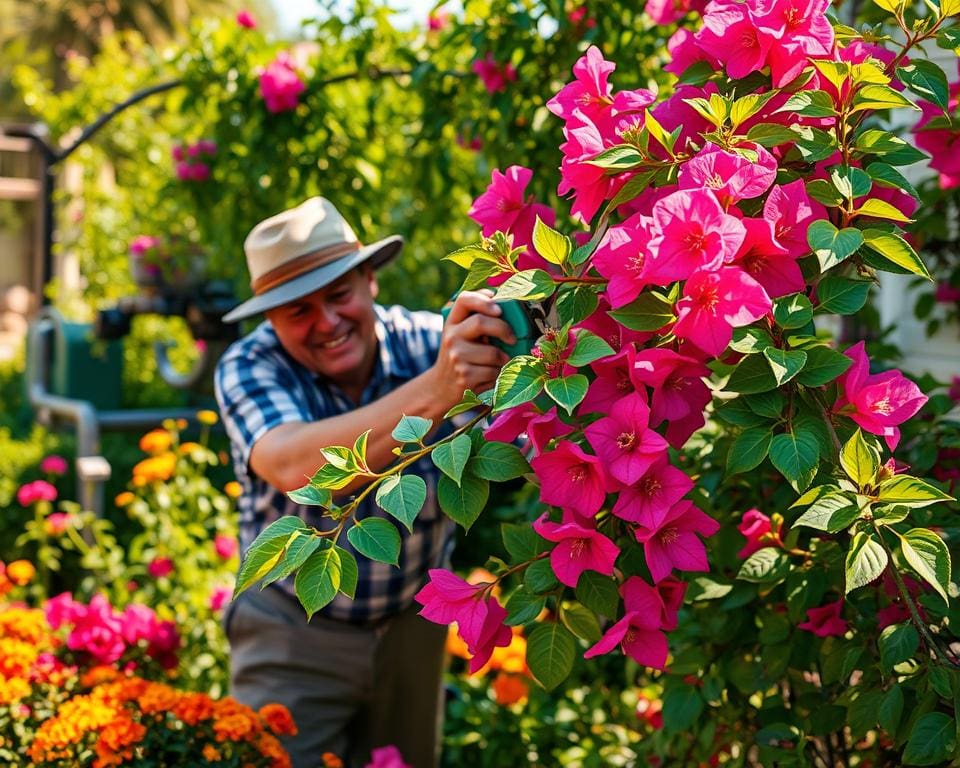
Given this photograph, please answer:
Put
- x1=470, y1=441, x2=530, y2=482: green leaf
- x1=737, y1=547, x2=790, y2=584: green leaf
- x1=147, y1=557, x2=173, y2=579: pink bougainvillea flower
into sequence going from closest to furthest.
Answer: x1=470, y1=441, x2=530, y2=482: green leaf, x1=737, y1=547, x2=790, y2=584: green leaf, x1=147, y1=557, x2=173, y2=579: pink bougainvillea flower

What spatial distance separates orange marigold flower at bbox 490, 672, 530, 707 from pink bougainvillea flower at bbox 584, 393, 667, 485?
1.97 meters

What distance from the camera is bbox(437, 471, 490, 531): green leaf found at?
1.13 meters

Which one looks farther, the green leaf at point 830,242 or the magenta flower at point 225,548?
the magenta flower at point 225,548

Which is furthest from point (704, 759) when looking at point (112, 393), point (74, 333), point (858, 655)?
point (112, 393)

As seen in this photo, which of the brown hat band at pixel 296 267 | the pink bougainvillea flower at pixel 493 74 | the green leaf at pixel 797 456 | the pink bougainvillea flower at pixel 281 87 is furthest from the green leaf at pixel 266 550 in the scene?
the pink bougainvillea flower at pixel 281 87

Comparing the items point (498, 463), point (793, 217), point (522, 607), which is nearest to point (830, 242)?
point (793, 217)

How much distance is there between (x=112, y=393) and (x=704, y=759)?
329 inches

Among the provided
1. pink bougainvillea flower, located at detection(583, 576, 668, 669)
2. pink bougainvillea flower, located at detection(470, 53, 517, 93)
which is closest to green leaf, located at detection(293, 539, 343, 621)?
pink bougainvillea flower, located at detection(583, 576, 668, 669)

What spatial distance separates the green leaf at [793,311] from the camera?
110 centimetres

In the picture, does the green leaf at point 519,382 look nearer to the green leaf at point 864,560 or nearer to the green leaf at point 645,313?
the green leaf at point 645,313

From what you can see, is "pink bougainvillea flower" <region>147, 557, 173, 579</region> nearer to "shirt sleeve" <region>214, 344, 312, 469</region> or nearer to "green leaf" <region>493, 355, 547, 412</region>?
"shirt sleeve" <region>214, 344, 312, 469</region>

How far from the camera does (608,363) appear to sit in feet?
3.83

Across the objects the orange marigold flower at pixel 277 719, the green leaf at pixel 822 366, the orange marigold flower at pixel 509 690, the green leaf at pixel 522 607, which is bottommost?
the orange marigold flower at pixel 509 690

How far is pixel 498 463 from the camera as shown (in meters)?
1.16
